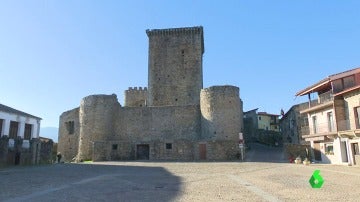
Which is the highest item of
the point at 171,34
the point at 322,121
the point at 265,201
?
the point at 171,34

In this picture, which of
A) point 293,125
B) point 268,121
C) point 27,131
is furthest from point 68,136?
point 268,121

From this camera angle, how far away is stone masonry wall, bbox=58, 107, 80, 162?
1508 inches

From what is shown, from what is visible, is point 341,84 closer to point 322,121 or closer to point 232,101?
point 322,121

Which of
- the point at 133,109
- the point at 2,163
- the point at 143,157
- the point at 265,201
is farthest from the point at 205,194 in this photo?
the point at 133,109

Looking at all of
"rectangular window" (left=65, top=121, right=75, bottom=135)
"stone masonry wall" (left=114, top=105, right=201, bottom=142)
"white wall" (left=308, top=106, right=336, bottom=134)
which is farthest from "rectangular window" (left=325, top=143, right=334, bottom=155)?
"rectangular window" (left=65, top=121, right=75, bottom=135)

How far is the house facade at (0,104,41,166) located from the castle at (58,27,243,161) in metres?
5.62

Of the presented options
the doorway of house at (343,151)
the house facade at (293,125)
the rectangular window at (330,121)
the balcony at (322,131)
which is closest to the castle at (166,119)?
the balcony at (322,131)

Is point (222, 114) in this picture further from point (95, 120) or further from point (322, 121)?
point (95, 120)

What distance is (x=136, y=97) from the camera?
4916cm

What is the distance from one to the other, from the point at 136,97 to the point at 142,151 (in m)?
18.0

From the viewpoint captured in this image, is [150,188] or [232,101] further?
[232,101]

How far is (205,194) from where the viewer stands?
10242mm

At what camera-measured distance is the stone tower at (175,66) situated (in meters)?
41.9

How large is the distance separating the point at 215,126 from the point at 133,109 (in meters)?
9.62
